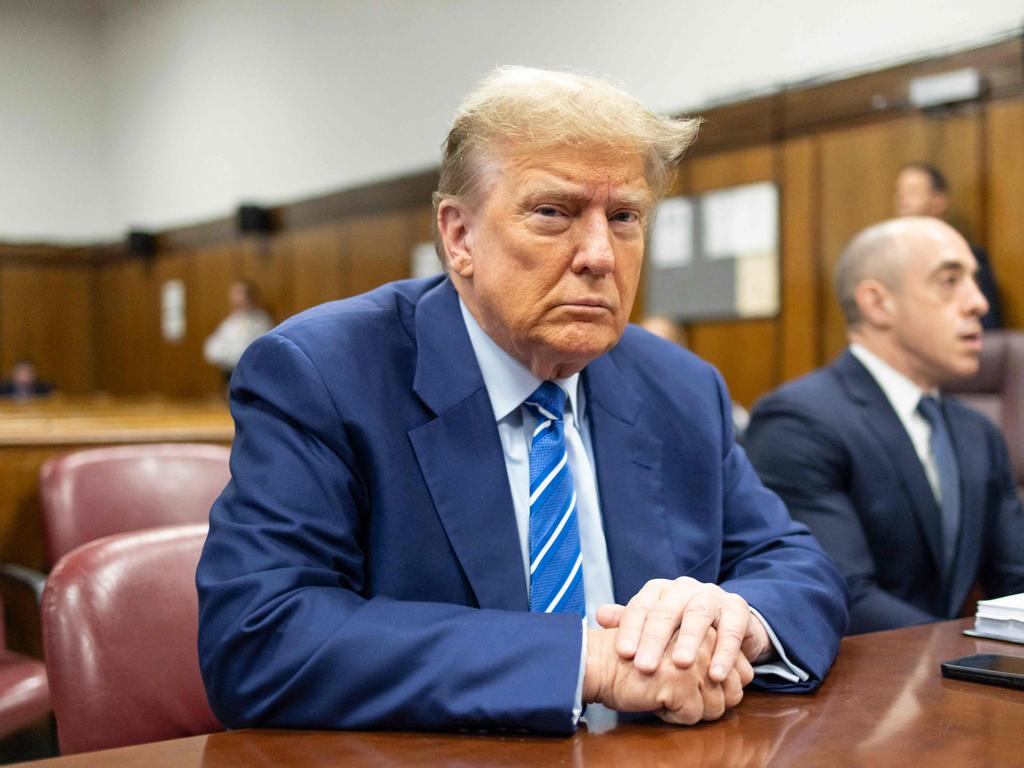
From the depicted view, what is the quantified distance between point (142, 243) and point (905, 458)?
12350mm

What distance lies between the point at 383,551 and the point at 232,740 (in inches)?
14.5

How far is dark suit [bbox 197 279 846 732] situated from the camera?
1.19m

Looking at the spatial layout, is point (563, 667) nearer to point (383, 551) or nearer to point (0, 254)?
point (383, 551)

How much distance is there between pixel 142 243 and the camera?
13500 millimetres

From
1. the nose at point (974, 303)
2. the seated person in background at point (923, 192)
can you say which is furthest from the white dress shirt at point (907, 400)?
the seated person in background at point (923, 192)

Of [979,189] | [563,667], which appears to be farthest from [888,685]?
[979,189]

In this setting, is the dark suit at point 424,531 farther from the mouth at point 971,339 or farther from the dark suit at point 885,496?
the mouth at point 971,339

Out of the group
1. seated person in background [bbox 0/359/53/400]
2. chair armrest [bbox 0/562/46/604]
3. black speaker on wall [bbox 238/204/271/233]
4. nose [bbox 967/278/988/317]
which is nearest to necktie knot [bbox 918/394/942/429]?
nose [bbox 967/278/988/317]

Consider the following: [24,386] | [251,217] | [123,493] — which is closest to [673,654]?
[123,493]

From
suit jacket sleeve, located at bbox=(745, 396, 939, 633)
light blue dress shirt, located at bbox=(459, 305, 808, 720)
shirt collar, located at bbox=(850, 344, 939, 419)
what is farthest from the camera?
shirt collar, located at bbox=(850, 344, 939, 419)

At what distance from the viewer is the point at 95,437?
372 centimetres

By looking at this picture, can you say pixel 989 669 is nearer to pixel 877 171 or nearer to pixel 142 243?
pixel 877 171

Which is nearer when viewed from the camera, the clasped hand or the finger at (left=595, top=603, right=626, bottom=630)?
the clasped hand

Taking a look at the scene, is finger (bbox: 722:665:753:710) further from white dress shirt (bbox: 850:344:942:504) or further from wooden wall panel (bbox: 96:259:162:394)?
wooden wall panel (bbox: 96:259:162:394)
